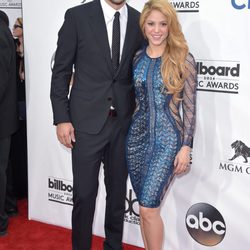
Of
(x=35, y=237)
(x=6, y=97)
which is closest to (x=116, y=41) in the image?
(x=6, y=97)

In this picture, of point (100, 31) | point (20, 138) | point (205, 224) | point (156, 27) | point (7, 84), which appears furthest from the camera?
point (20, 138)

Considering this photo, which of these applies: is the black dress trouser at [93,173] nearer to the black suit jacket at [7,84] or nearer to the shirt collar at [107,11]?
the shirt collar at [107,11]

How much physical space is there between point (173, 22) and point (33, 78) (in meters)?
1.43

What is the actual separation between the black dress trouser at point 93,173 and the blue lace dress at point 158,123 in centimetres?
25

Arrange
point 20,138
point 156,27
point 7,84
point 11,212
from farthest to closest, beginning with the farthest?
point 20,138 < point 11,212 < point 7,84 < point 156,27

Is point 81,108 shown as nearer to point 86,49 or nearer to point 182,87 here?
point 86,49

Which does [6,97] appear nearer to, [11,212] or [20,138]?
[20,138]

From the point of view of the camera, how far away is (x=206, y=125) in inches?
108

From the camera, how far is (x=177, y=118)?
2.30 metres

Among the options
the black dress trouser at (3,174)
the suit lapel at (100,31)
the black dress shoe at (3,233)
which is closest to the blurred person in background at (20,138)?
the black dress trouser at (3,174)

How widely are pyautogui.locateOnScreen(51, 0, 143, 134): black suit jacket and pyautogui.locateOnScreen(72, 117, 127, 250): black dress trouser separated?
7 cm

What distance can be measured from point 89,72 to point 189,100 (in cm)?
57

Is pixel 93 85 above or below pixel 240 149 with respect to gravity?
above

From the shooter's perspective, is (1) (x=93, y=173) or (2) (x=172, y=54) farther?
(1) (x=93, y=173)
